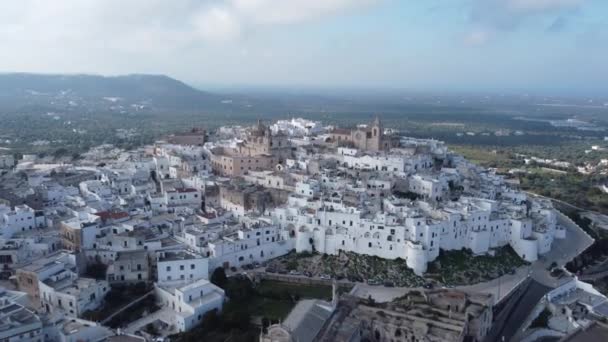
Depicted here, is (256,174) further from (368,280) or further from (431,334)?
(431,334)

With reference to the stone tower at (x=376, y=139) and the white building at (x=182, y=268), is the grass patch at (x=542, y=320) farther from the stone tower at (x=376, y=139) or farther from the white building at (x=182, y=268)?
the stone tower at (x=376, y=139)

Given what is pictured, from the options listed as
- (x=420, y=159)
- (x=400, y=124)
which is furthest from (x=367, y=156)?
(x=400, y=124)

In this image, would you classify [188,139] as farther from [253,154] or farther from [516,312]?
[516,312]

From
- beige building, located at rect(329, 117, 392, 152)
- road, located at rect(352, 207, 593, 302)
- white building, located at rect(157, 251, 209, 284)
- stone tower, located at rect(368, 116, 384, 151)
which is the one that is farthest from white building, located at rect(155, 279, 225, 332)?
beige building, located at rect(329, 117, 392, 152)

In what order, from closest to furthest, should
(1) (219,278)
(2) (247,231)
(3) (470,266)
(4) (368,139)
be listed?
(1) (219,278), (2) (247,231), (3) (470,266), (4) (368,139)

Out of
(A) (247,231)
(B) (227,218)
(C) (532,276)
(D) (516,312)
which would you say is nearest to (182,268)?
(A) (247,231)
